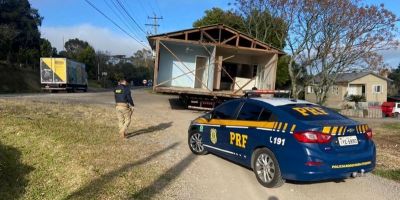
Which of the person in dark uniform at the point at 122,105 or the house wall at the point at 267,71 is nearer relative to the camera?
the person in dark uniform at the point at 122,105

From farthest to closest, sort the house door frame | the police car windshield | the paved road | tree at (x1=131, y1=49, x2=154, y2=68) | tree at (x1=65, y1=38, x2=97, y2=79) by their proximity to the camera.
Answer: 1. tree at (x1=131, y1=49, x2=154, y2=68)
2. tree at (x1=65, y1=38, x2=97, y2=79)
3. the house door frame
4. the police car windshield
5. the paved road

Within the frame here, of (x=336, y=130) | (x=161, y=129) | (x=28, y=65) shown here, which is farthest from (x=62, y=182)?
(x=28, y=65)

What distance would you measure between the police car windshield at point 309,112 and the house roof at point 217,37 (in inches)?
558

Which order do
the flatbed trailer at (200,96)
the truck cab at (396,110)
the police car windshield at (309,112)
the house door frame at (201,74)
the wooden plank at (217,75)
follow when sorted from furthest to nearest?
1. the truck cab at (396,110)
2. the house door frame at (201,74)
3. the wooden plank at (217,75)
4. the flatbed trailer at (200,96)
5. the police car windshield at (309,112)

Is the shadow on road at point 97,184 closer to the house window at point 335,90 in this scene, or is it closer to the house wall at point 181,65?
the house wall at point 181,65

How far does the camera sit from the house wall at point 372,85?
63.2 m

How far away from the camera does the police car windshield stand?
23.5 ft

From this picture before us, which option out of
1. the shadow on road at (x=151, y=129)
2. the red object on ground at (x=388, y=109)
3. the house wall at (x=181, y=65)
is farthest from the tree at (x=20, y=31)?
the red object on ground at (x=388, y=109)

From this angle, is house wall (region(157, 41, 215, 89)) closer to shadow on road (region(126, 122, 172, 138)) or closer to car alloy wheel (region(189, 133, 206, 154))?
shadow on road (region(126, 122, 172, 138))

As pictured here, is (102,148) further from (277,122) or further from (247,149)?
(277,122)

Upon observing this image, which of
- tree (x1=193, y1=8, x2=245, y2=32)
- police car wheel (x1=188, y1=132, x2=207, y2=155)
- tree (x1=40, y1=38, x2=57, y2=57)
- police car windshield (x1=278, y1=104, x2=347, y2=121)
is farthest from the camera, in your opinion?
tree (x1=40, y1=38, x2=57, y2=57)

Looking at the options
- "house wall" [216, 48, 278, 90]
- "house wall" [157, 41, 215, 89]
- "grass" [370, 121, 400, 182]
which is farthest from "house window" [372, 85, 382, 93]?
"grass" [370, 121, 400, 182]

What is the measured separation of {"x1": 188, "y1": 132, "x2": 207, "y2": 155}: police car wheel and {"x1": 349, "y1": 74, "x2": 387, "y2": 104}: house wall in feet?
190

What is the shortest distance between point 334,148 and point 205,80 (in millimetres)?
17600
